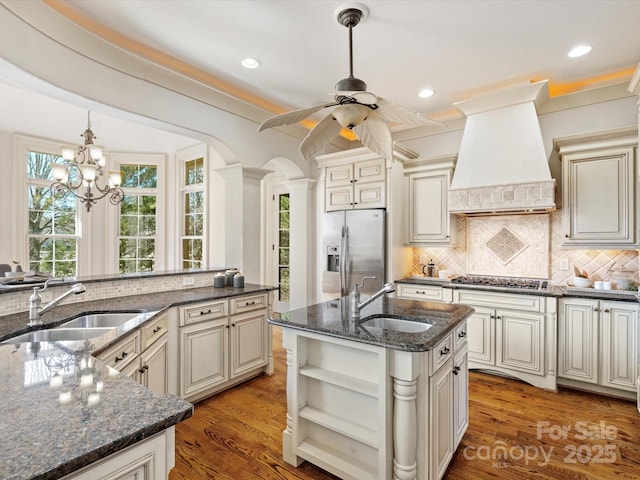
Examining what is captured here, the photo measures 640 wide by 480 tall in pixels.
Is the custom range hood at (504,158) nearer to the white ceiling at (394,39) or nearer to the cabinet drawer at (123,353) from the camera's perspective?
the white ceiling at (394,39)

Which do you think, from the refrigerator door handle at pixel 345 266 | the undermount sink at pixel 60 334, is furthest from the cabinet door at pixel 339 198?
the undermount sink at pixel 60 334

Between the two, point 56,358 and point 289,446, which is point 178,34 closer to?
point 56,358

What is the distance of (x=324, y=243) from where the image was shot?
4.52 meters

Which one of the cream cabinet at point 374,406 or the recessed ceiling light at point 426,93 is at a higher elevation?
the recessed ceiling light at point 426,93

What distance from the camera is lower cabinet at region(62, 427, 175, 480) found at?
772mm

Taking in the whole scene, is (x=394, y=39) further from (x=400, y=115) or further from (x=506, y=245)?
(x=506, y=245)

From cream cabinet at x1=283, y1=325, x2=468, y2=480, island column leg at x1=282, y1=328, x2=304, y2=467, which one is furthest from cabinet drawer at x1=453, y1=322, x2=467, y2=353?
island column leg at x1=282, y1=328, x2=304, y2=467

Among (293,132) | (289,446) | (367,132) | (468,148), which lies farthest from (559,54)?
(289,446)

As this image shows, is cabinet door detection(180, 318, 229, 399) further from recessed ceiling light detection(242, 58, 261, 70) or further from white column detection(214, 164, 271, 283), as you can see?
recessed ceiling light detection(242, 58, 261, 70)

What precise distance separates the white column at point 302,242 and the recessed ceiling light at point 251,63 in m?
1.93

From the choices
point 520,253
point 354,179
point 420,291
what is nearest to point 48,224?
point 354,179

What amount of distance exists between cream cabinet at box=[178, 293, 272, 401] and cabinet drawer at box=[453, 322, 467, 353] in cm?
188

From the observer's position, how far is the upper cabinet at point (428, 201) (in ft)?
12.9

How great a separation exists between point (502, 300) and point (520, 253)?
819 mm
